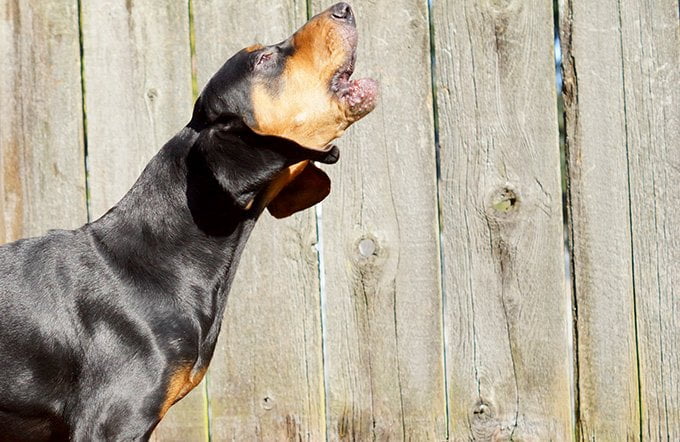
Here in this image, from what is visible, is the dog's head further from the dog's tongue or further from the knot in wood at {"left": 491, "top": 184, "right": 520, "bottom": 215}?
the knot in wood at {"left": 491, "top": 184, "right": 520, "bottom": 215}

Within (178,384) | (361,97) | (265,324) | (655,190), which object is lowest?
(178,384)

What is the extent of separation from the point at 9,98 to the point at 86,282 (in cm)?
142

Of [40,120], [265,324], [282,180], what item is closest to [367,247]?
[265,324]

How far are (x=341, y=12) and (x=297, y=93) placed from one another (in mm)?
377

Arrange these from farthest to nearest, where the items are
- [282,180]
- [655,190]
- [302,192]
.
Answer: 1. [655,190]
2. [302,192]
3. [282,180]

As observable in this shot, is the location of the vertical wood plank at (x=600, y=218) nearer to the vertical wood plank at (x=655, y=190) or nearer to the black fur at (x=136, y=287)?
the vertical wood plank at (x=655, y=190)

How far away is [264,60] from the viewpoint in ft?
14.3

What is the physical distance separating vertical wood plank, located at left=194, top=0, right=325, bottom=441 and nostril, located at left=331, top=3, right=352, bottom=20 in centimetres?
91

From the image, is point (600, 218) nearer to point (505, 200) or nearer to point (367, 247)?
point (505, 200)

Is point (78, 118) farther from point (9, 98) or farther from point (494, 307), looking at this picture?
point (494, 307)

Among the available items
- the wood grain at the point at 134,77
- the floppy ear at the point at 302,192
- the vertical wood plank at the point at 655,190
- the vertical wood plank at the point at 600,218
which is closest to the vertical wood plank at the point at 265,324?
the wood grain at the point at 134,77

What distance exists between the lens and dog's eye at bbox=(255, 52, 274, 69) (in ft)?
14.2

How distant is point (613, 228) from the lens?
5129mm

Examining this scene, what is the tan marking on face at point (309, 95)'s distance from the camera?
14.1 ft
